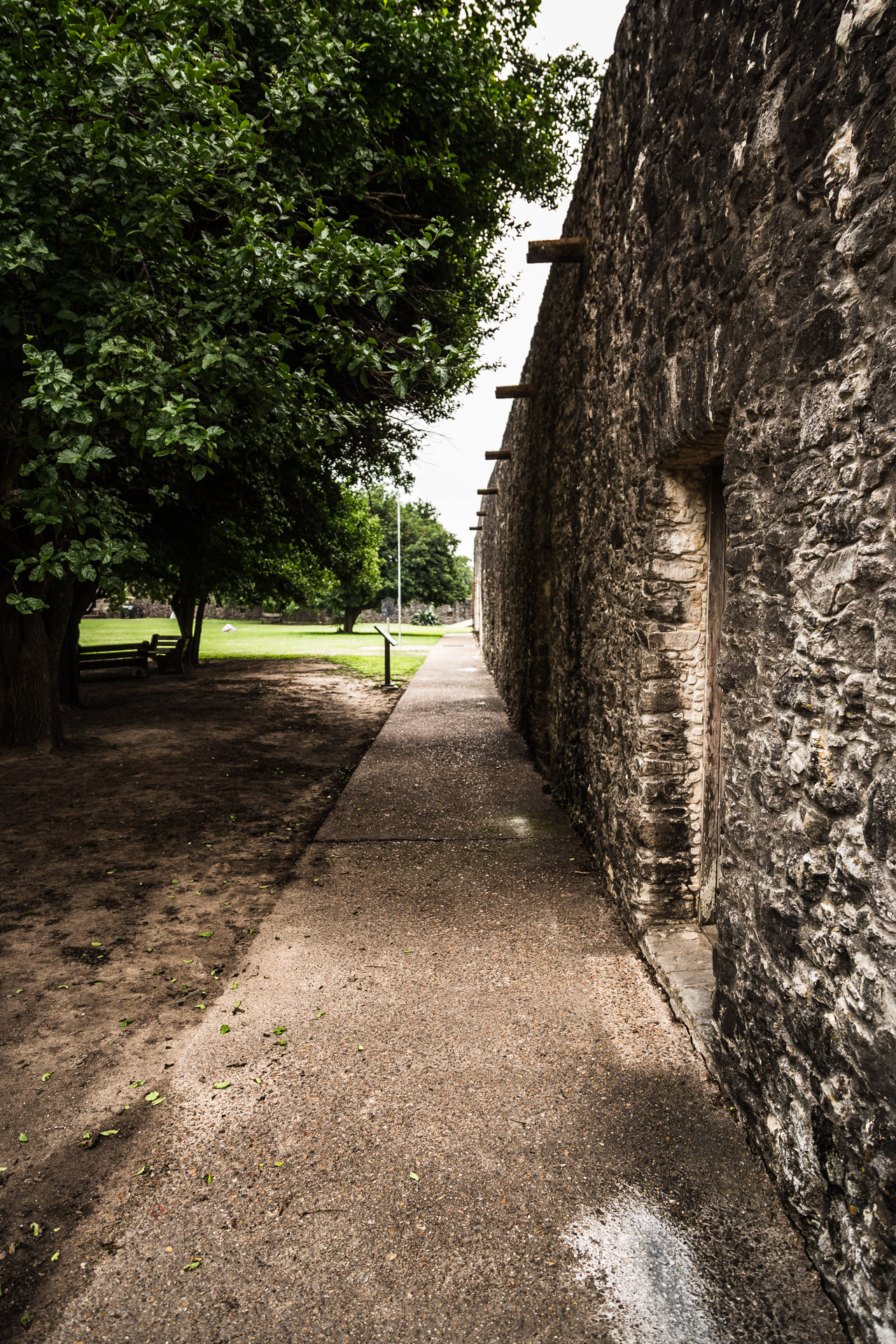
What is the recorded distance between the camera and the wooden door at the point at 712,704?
130 inches

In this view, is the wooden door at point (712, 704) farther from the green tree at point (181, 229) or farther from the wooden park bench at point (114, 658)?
the wooden park bench at point (114, 658)

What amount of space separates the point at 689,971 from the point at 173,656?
1595 cm

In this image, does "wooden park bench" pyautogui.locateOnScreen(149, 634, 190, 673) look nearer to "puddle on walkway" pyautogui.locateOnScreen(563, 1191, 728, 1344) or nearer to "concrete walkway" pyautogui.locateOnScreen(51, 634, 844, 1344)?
"concrete walkway" pyautogui.locateOnScreen(51, 634, 844, 1344)

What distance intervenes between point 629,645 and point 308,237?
4844mm

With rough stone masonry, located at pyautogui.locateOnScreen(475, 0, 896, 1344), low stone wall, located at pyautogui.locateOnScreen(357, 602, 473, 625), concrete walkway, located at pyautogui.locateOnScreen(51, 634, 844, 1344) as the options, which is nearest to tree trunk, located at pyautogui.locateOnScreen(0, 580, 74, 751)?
concrete walkway, located at pyautogui.locateOnScreen(51, 634, 844, 1344)

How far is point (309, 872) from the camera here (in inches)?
180

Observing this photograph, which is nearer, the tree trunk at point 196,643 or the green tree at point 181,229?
the green tree at point 181,229

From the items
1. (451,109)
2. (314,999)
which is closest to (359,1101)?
(314,999)

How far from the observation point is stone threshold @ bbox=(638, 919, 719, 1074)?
105 inches

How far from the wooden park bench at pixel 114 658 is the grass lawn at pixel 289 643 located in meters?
5.16

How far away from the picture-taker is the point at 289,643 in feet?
99.8

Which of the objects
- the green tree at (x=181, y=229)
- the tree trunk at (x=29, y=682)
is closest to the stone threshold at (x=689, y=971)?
the green tree at (x=181, y=229)

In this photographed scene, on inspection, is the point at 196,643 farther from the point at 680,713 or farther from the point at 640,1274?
the point at 640,1274

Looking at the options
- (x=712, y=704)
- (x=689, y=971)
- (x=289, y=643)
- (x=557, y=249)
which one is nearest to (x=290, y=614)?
(x=289, y=643)
